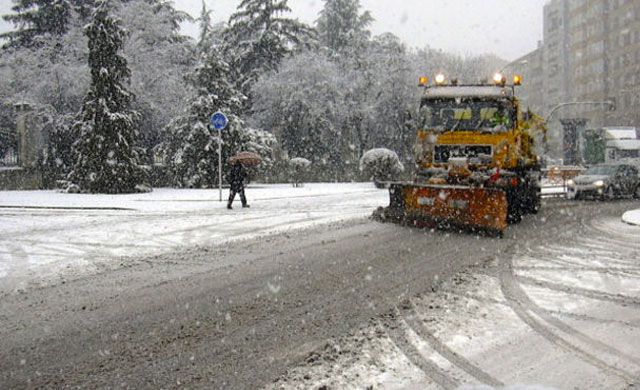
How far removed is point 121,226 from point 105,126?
1571 centimetres

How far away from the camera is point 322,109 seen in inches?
1623

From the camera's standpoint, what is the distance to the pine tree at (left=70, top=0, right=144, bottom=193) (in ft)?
91.2

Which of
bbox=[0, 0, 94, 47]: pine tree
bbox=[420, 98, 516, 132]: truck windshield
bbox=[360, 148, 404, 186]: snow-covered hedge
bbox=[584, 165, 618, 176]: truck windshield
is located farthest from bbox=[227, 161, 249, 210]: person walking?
bbox=[0, 0, 94, 47]: pine tree

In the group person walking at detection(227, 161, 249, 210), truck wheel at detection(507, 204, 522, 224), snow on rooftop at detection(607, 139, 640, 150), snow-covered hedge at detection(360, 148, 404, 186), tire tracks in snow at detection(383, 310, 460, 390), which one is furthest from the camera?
snow on rooftop at detection(607, 139, 640, 150)

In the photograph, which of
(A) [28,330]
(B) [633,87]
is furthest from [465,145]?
(B) [633,87]

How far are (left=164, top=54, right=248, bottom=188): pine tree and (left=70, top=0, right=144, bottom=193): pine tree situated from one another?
3.33 metres

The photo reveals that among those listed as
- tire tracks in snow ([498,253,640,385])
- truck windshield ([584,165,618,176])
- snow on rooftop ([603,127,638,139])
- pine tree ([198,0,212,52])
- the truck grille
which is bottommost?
tire tracks in snow ([498,253,640,385])

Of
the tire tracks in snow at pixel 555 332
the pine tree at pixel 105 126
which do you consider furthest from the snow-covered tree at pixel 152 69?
the tire tracks in snow at pixel 555 332

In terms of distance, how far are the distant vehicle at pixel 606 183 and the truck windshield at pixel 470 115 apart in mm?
10513

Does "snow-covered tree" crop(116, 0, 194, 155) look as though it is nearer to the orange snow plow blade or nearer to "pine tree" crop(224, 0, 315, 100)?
"pine tree" crop(224, 0, 315, 100)

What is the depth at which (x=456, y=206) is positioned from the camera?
1227 cm

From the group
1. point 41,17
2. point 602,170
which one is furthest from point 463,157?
point 41,17

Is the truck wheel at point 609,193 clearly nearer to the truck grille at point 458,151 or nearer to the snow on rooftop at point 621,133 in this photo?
the truck grille at point 458,151

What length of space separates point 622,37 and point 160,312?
96132 mm
